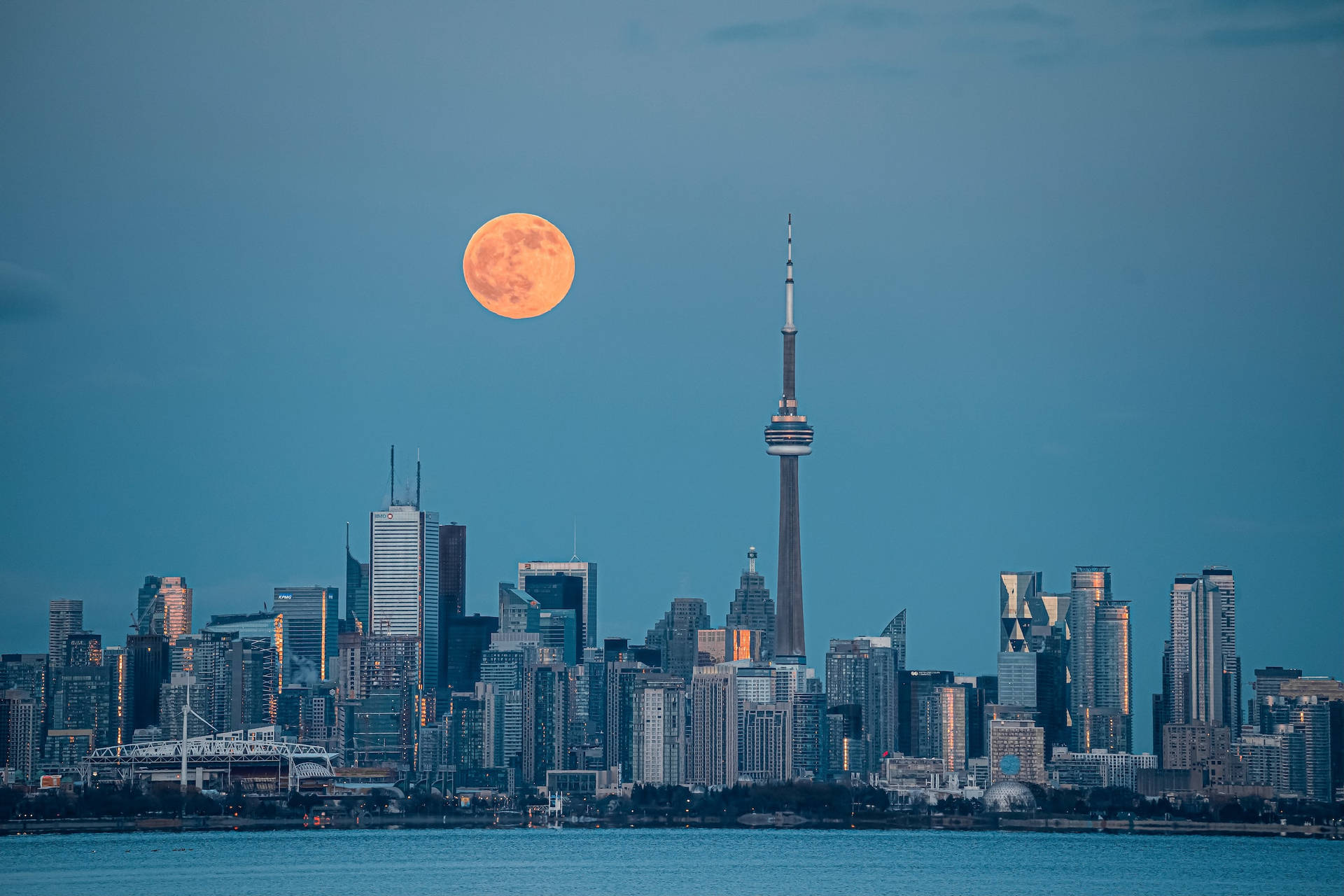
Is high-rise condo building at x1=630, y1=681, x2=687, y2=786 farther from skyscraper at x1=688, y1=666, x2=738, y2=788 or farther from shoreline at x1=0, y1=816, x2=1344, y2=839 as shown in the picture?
shoreline at x1=0, y1=816, x2=1344, y2=839

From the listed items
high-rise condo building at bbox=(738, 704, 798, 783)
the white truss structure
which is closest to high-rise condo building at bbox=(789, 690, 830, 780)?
high-rise condo building at bbox=(738, 704, 798, 783)

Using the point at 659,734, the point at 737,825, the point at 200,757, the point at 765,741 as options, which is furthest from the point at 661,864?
the point at 765,741

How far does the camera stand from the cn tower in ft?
612

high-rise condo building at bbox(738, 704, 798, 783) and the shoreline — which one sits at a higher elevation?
high-rise condo building at bbox(738, 704, 798, 783)

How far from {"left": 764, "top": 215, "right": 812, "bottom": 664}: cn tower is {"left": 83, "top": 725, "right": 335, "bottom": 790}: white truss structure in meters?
41.8

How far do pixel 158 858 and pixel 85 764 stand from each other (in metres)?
61.1

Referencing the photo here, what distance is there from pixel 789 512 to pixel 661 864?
93936mm

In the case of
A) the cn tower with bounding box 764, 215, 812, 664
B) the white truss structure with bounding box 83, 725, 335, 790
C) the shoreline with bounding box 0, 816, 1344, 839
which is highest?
the cn tower with bounding box 764, 215, 812, 664

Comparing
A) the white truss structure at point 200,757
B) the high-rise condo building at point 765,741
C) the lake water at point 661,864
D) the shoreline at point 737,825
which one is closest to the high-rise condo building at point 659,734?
the high-rise condo building at point 765,741

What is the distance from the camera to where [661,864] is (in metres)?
94.9

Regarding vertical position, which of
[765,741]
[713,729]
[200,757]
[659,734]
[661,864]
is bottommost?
[661,864]

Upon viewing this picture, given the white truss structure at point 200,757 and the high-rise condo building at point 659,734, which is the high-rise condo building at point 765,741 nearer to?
the high-rise condo building at point 659,734

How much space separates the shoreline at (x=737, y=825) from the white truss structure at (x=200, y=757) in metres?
16.6

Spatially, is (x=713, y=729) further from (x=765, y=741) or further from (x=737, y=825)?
(x=737, y=825)
